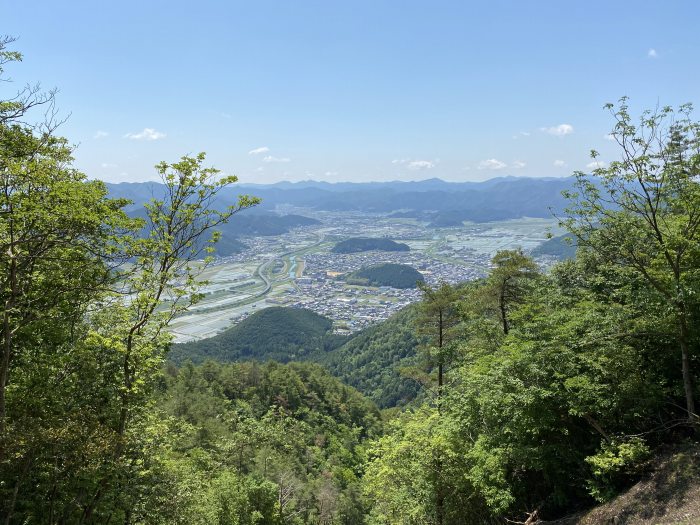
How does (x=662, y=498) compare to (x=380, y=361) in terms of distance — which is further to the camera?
(x=380, y=361)

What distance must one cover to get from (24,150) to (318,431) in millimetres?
50679

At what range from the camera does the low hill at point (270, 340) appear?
108 meters

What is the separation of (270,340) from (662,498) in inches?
4623

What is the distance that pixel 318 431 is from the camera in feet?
172

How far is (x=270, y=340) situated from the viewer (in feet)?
396

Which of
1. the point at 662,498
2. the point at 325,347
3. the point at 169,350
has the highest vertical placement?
the point at 169,350

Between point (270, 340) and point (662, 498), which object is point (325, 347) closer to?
point (270, 340)

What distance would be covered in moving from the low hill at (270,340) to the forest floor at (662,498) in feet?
328

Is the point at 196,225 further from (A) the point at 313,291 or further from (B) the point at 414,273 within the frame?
(B) the point at 414,273

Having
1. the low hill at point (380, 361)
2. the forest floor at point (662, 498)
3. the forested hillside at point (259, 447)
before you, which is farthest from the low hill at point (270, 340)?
the forest floor at point (662, 498)

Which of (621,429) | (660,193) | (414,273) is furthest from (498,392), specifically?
(414,273)

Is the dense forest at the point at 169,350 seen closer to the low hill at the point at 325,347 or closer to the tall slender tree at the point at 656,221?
the tall slender tree at the point at 656,221

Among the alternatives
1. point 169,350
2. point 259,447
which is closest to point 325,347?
point 259,447

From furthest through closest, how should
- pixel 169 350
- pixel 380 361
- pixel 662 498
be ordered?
pixel 380 361 → pixel 169 350 → pixel 662 498
